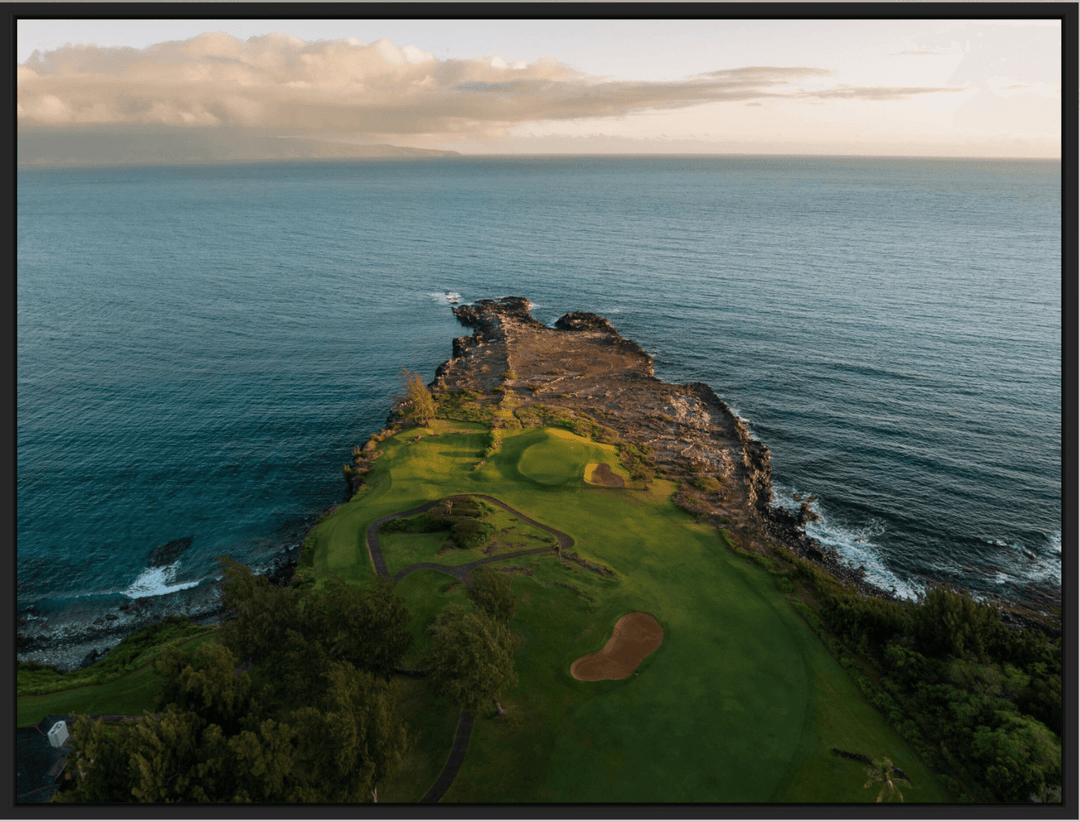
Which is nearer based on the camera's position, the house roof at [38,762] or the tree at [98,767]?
the tree at [98,767]

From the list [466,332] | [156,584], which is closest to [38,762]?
[156,584]

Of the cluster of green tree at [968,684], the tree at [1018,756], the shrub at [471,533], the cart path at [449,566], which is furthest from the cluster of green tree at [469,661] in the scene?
the tree at [1018,756]

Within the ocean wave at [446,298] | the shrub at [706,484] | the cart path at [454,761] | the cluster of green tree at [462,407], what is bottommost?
the cart path at [454,761]

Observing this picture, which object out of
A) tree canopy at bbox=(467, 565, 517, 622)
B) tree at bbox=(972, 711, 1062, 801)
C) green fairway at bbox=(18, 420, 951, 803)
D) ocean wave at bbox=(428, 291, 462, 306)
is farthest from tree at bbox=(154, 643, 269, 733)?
ocean wave at bbox=(428, 291, 462, 306)

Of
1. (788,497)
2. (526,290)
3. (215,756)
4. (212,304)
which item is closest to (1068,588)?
(215,756)

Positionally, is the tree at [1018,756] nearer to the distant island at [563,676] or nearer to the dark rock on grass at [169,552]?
the distant island at [563,676]

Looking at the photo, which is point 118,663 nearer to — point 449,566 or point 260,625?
point 260,625
